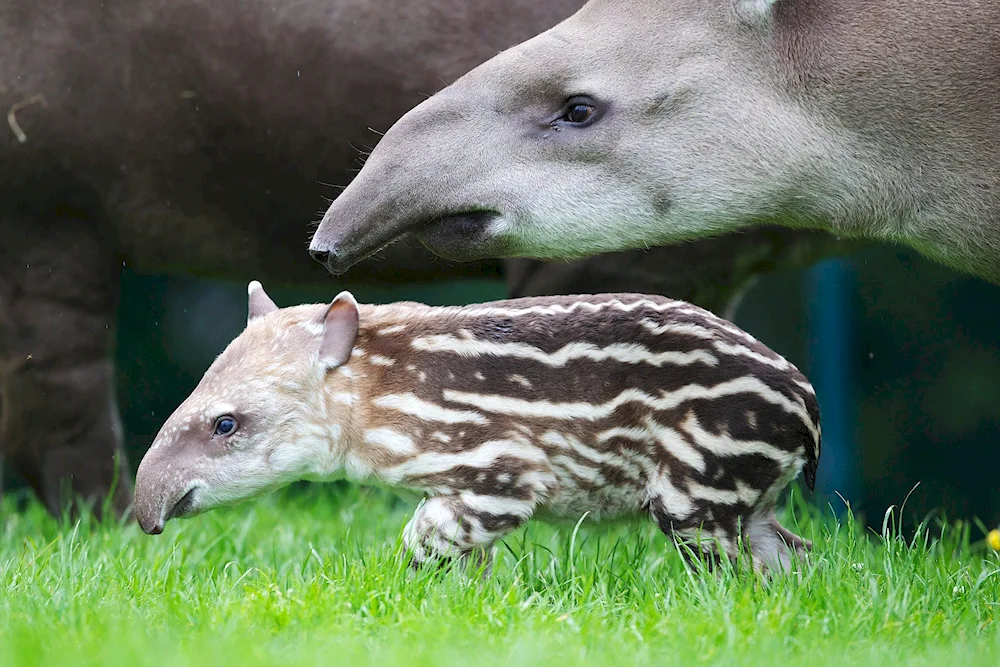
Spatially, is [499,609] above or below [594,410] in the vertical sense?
below

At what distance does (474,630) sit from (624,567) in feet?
3.72

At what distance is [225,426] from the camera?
4.22 meters

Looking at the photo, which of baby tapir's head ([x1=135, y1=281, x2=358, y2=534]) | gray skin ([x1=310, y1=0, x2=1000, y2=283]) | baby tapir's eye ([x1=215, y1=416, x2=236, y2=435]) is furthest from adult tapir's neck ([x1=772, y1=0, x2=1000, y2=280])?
baby tapir's eye ([x1=215, y1=416, x2=236, y2=435])

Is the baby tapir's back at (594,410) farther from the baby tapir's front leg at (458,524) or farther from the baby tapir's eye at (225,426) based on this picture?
the baby tapir's eye at (225,426)

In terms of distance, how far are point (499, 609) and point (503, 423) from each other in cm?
65

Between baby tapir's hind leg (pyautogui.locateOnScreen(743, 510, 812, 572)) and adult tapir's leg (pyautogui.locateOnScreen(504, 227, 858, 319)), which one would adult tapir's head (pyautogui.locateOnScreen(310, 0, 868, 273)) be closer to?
baby tapir's hind leg (pyautogui.locateOnScreen(743, 510, 812, 572))

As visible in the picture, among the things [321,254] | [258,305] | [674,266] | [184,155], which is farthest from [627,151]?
[184,155]

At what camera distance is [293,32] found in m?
5.59

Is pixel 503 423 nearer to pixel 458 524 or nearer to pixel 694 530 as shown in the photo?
pixel 458 524

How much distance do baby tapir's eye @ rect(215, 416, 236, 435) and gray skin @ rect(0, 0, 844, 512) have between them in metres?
1.73

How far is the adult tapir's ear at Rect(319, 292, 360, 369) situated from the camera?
4312 millimetres

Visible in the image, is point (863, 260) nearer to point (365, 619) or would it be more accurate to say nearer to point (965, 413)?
point (965, 413)

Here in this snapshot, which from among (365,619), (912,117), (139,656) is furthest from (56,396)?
(912,117)

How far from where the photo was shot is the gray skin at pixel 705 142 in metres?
4.05
